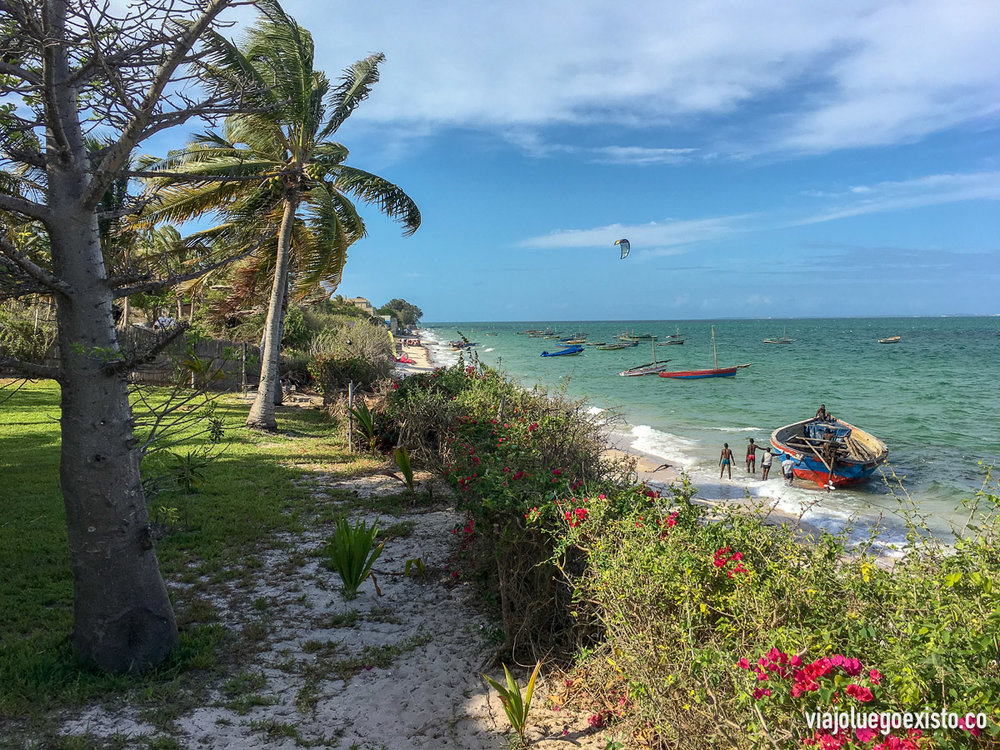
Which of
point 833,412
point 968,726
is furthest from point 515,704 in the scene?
point 833,412

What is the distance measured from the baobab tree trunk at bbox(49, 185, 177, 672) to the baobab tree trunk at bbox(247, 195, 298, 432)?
930 cm

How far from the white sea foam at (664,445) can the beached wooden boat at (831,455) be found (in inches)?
102

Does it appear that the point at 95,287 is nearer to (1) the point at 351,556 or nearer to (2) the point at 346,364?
(1) the point at 351,556

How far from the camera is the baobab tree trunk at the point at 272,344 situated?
12.8 m

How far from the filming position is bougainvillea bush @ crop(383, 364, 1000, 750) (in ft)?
6.29

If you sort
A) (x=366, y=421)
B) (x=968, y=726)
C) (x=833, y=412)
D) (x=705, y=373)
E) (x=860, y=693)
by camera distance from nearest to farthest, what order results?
(x=968, y=726), (x=860, y=693), (x=366, y=421), (x=833, y=412), (x=705, y=373)

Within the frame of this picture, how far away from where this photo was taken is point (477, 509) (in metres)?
4.61

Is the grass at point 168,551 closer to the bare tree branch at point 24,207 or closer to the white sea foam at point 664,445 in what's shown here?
the bare tree branch at point 24,207

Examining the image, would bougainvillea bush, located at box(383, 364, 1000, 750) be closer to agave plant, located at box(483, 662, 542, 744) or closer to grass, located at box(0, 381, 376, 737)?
agave plant, located at box(483, 662, 542, 744)

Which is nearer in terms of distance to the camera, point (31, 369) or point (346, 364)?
point (31, 369)

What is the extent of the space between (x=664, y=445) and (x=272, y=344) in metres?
12.5

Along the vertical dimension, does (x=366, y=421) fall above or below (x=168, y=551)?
above

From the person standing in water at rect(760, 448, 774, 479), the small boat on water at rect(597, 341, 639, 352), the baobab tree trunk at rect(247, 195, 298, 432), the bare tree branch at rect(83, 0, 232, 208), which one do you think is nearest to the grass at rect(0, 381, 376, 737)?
the baobab tree trunk at rect(247, 195, 298, 432)

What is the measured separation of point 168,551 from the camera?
6.16 m
